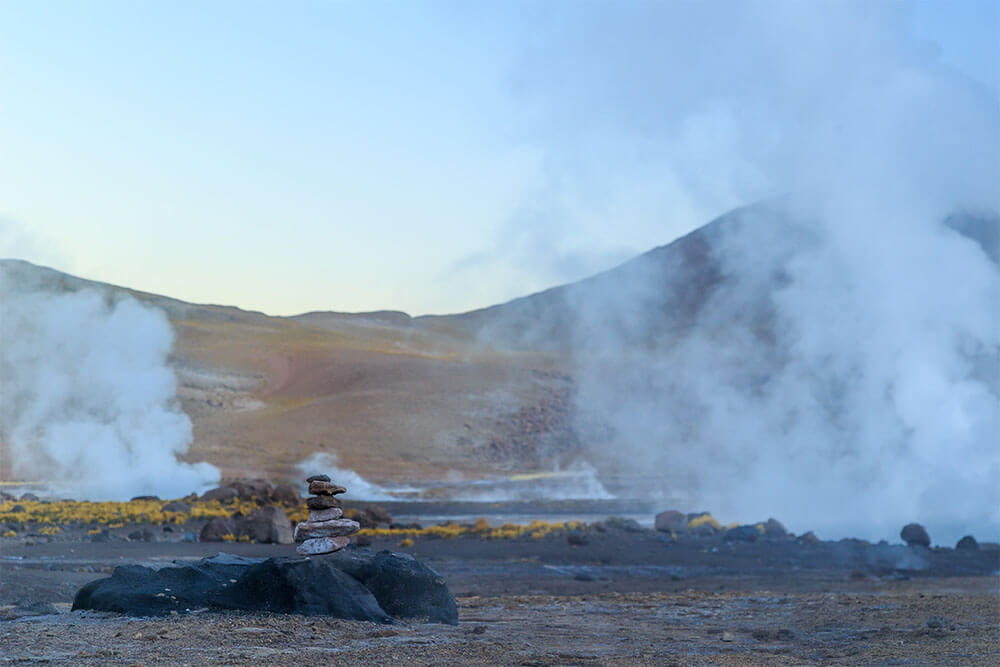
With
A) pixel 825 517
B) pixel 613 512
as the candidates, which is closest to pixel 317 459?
pixel 613 512

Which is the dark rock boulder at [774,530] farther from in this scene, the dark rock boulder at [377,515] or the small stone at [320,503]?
the small stone at [320,503]

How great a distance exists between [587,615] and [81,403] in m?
47.5

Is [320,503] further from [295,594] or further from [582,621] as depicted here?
[582,621]

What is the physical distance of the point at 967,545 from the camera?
96.9 feet

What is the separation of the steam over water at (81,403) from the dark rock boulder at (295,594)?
44.2 m

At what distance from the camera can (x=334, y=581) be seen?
40.0 ft

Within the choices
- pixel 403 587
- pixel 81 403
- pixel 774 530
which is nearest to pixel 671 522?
pixel 774 530

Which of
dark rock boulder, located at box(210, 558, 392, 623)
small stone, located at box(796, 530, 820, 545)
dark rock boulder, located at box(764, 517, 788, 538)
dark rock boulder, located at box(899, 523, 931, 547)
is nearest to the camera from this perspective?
dark rock boulder, located at box(210, 558, 392, 623)

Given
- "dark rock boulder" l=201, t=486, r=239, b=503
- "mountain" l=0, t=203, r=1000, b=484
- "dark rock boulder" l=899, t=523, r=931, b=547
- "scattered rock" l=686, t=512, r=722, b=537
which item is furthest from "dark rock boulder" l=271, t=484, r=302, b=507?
"mountain" l=0, t=203, r=1000, b=484

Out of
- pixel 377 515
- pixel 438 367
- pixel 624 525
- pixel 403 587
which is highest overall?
pixel 438 367

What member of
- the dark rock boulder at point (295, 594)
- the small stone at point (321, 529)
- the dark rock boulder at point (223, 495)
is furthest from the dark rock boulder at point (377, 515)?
the dark rock boulder at point (295, 594)

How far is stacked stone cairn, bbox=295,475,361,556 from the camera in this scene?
44.1 ft

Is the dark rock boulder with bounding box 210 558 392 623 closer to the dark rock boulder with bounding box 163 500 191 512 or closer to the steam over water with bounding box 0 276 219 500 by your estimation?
the dark rock boulder with bounding box 163 500 191 512

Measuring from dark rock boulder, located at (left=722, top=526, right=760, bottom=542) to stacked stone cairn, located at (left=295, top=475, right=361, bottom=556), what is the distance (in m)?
19.9
